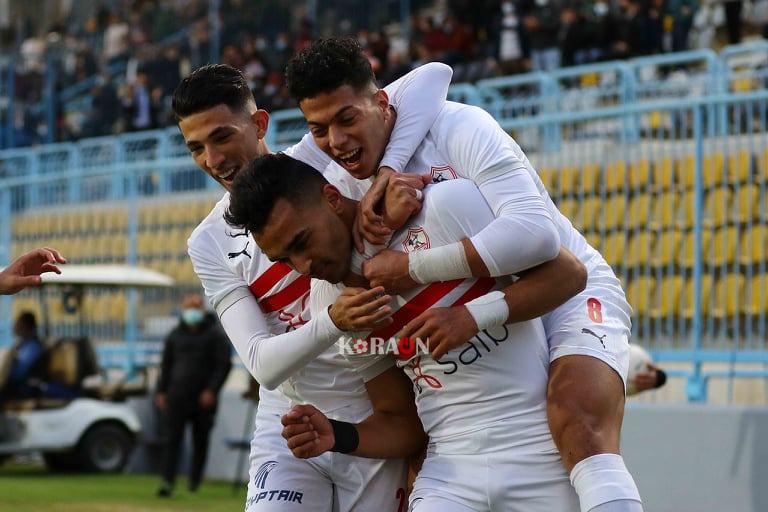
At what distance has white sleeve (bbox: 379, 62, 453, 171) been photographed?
14.7ft

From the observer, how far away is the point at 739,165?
10641mm

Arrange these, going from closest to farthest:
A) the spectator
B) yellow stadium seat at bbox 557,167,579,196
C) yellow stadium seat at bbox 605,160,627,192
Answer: yellow stadium seat at bbox 605,160,627,192 → yellow stadium seat at bbox 557,167,579,196 → the spectator

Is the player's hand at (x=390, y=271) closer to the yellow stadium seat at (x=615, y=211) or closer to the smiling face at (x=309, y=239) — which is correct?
the smiling face at (x=309, y=239)

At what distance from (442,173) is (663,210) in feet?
22.8

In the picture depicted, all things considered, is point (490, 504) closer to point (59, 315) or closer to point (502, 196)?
point (502, 196)

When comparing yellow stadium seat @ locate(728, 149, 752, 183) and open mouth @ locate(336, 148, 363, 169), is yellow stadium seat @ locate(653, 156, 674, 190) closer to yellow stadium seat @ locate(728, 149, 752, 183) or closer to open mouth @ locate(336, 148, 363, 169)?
yellow stadium seat @ locate(728, 149, 752, 183)

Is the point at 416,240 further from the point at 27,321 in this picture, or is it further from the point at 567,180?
the point at 27,321

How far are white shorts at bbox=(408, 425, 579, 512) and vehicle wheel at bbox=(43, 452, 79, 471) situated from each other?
1271 cm

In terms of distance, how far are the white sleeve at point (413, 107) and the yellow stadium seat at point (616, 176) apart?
6.64 m

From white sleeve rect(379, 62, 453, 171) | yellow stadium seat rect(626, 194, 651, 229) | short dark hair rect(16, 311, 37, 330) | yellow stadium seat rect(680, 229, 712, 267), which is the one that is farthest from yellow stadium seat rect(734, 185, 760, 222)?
short dark hair rect(16, 311, 37, 330)

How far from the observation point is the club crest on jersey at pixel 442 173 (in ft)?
14.3

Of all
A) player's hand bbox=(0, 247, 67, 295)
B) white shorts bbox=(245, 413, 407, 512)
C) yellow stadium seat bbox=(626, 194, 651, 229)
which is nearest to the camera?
white shorts bbox=(245, 413, 407, 512)

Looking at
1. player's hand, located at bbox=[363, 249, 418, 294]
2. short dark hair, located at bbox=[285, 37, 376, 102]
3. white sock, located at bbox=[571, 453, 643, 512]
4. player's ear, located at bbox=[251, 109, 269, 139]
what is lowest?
white sock, located at bbox=[571, 453, 643, 512]

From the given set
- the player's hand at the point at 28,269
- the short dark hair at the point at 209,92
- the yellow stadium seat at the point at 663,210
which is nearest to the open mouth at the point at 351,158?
the short dark hair at the point at 209,92
